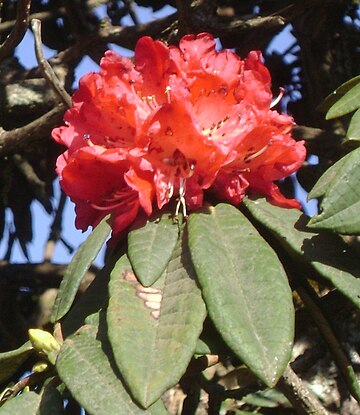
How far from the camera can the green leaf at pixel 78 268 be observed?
1.31 m

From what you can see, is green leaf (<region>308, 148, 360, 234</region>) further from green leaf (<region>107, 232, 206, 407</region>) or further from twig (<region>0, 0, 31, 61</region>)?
twig (<region>0, 0, 31, 61</region>)

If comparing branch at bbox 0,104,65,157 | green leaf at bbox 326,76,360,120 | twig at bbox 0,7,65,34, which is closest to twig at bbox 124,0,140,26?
twig at bbox 0,7,65,34

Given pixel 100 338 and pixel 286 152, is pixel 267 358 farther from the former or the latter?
pixel 286 152

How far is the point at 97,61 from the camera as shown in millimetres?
2279

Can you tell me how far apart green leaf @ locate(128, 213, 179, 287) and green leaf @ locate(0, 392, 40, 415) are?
212 millimetres

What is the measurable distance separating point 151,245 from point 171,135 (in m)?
0.17

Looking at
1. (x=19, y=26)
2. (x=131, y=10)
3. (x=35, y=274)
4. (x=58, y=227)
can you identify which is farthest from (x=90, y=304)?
(x=131, y=10)

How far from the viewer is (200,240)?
4.31 ft

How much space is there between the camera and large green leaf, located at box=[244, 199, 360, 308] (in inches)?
50.8

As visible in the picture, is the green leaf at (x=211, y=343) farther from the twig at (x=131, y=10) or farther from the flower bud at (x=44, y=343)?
the twig at (x=131, y=10)

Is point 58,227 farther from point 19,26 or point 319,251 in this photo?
point 319,251

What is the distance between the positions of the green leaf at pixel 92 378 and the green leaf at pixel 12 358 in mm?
80

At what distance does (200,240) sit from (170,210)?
0.13m

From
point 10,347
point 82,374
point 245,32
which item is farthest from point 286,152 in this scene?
point 10,347
